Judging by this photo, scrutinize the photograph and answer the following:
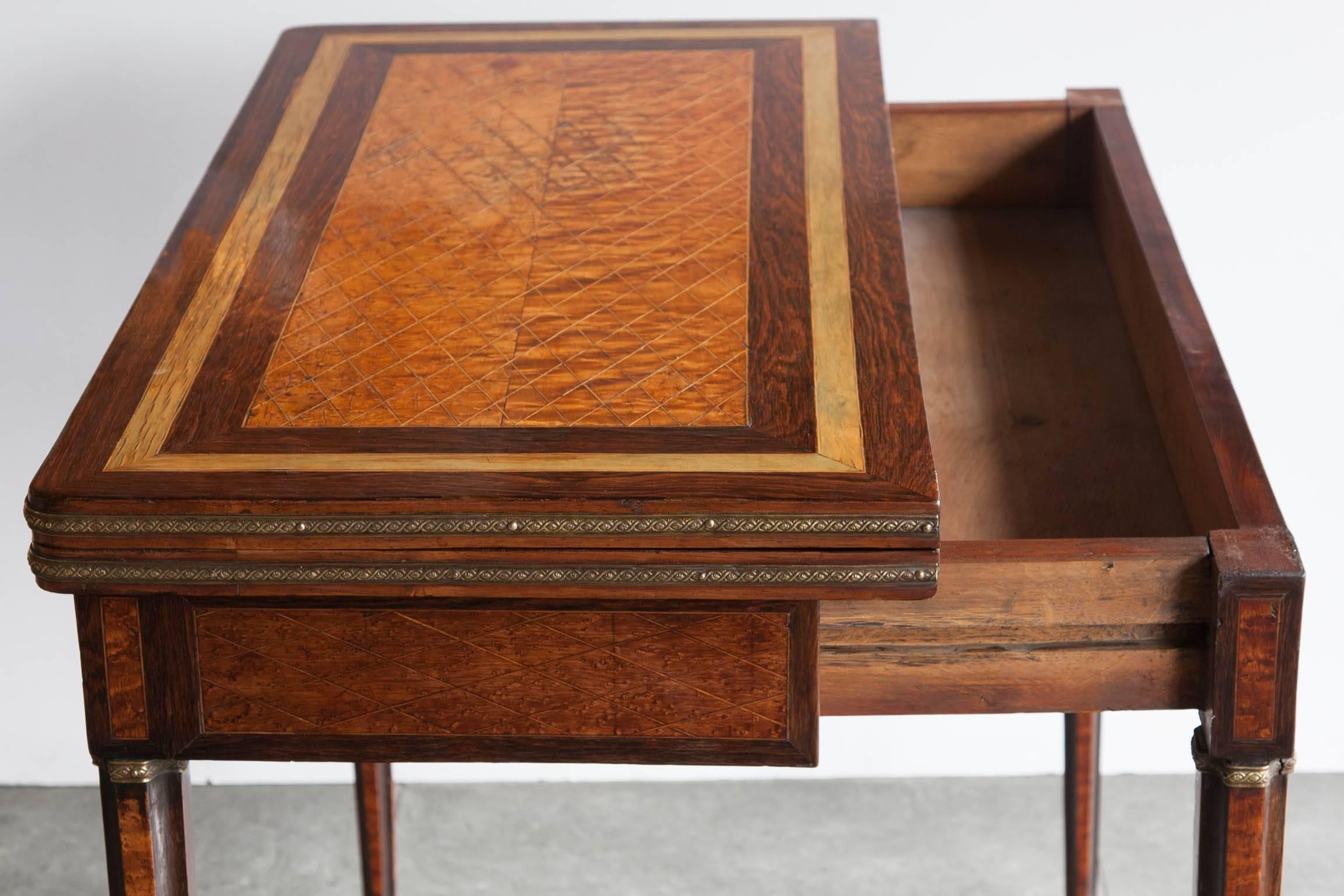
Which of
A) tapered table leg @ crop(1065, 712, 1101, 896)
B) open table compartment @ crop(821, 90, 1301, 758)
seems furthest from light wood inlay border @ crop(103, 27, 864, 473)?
tapered table leg @ crop(1065, 712, 1101, 896)

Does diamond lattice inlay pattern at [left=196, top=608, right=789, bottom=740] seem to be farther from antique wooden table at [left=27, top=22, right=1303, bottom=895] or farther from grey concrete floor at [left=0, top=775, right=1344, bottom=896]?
grey concrete floor at [left=0, top=775, right=1344, bottom=896]

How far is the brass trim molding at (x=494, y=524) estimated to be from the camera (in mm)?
883

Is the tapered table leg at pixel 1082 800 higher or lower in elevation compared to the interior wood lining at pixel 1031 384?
lower

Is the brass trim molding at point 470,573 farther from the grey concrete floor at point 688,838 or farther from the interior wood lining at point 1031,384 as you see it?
the grey concrete floor at point 688,838

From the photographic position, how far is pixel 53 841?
6.74 ft

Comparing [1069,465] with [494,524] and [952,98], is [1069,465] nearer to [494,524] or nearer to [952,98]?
[494,524]

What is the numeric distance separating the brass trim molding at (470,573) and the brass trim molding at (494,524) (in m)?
0.02

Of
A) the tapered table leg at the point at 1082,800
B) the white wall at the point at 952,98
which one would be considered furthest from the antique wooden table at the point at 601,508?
the white wall at the point at 952,98

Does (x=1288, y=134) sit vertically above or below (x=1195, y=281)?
above

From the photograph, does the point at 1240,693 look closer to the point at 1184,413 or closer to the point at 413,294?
the point at 1184,413

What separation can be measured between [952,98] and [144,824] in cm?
128

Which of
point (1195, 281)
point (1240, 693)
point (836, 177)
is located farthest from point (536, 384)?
point (1195, 281)

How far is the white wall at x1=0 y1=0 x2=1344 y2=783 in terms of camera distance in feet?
6.04

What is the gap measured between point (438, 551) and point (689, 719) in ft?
0.63
